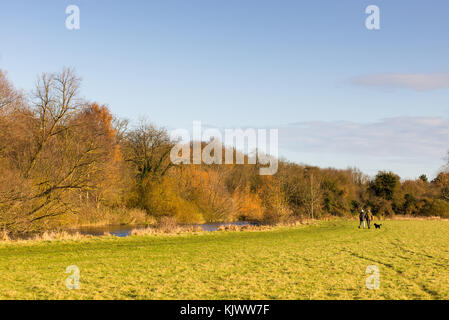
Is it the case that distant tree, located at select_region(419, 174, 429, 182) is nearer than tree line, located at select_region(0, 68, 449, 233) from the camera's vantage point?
No

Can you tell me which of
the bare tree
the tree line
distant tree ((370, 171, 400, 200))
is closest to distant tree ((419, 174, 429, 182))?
the tree line

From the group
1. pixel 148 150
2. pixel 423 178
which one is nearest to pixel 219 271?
pixel 148 150

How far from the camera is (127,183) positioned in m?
48.4

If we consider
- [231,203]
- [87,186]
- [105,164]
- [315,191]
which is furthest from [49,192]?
[315,191]

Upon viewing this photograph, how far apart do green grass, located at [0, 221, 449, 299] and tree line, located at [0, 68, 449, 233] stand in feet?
28.4

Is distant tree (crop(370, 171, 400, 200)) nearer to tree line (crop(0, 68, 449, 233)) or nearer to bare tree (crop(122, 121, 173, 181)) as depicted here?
tree line (crop(0, 68, 449, 233))

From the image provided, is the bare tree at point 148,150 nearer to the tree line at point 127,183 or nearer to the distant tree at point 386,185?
the tree line at point 127,183

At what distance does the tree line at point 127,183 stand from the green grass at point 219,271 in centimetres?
866

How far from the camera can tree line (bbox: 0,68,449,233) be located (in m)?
29.0

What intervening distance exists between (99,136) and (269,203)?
94.4 ft

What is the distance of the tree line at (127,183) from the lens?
29016 millimetres

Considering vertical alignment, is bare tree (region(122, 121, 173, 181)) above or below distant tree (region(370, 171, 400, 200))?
above

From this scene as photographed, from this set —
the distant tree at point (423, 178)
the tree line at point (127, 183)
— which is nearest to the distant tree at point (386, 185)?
the tree line at point (127, 183)

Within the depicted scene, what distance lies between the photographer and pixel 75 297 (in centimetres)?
1023
